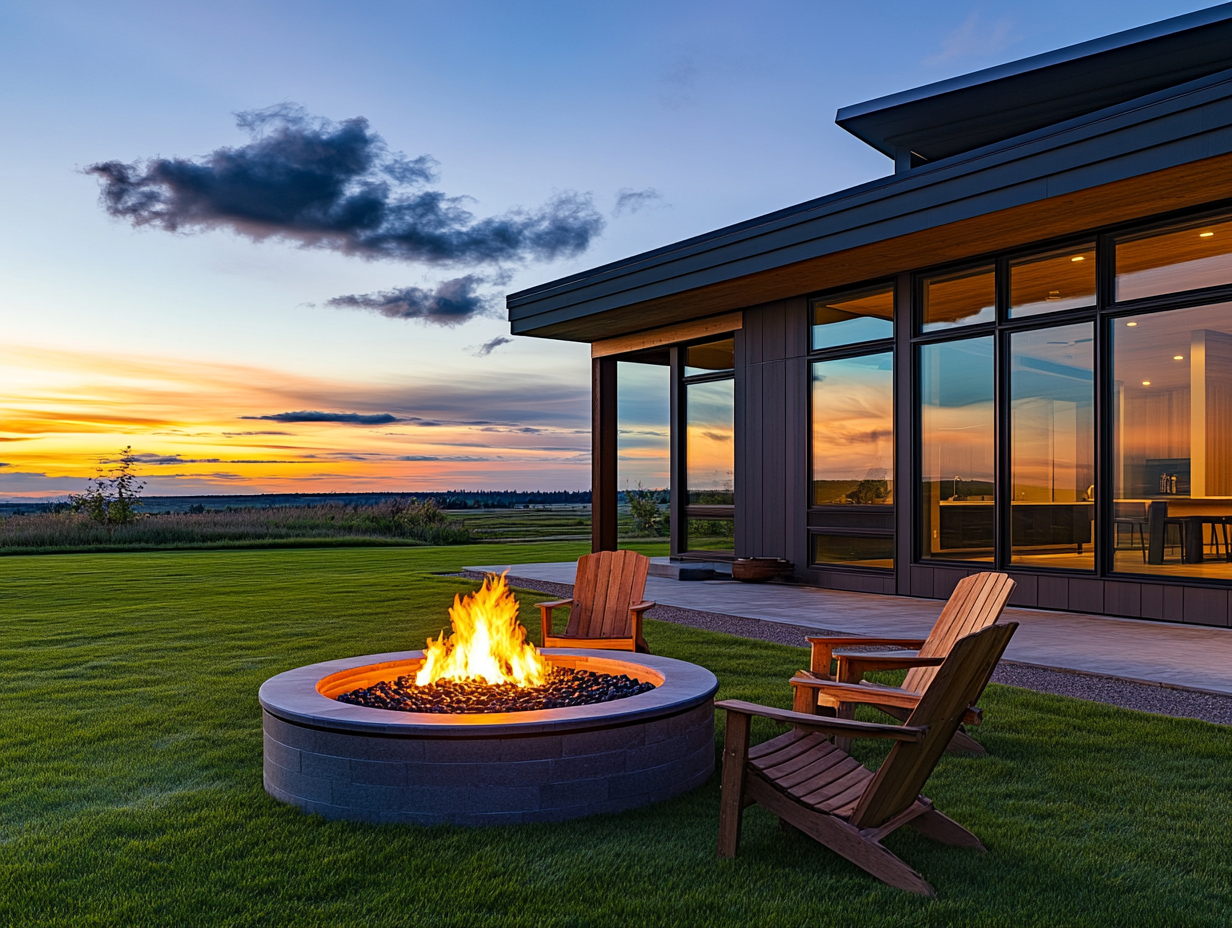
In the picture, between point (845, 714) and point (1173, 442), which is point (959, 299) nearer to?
point (1173, 442)

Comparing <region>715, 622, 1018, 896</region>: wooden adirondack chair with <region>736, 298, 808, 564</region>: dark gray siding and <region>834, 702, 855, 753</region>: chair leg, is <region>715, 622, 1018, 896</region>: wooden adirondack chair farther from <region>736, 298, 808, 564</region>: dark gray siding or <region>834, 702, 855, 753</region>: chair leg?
<region>736, 298, 808, 564</region>: dark gray siding

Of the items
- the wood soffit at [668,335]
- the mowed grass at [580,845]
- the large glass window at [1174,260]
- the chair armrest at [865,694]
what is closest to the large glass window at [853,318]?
the wood soffit at [668,335]

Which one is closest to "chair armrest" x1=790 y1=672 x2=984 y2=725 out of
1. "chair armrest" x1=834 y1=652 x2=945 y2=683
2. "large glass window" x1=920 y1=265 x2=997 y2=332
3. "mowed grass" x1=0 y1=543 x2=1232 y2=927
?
"chair armrest" x1=834 y1=652 x2=945 y2=683

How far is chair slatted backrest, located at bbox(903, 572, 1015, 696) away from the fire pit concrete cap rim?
106 cm

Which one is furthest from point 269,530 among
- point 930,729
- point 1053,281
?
point 930,729

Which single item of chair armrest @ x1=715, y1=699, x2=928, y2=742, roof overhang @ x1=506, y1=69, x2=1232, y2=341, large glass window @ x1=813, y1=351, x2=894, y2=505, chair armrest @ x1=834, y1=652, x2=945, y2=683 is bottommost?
chair armrest @ x1=834, y1=652, x2=945, y2=683

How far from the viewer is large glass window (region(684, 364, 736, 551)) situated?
12703mm

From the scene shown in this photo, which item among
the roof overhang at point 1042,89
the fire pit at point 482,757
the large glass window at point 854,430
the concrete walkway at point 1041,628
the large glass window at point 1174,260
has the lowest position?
the concrete walkway at point 1041,628

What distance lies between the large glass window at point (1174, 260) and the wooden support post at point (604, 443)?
7.91 m

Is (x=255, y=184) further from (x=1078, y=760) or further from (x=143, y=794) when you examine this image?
(x=1078, y=760)

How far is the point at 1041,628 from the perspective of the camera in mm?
7438

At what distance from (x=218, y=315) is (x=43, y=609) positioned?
9304mm

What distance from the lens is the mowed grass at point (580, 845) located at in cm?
261

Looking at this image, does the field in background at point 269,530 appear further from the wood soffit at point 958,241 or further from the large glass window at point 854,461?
the large glass window at point 854,461
